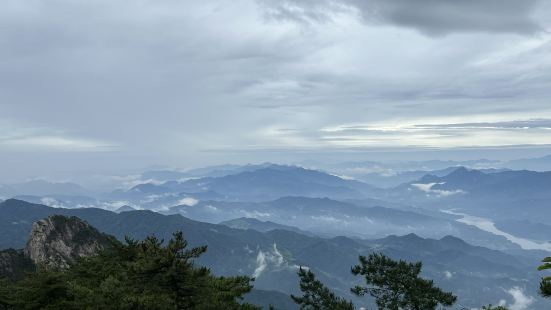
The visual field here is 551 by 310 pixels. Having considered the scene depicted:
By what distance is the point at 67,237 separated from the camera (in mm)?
195125

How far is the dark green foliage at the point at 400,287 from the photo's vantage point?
145 feet

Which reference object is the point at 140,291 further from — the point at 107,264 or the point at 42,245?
the point at 42,245

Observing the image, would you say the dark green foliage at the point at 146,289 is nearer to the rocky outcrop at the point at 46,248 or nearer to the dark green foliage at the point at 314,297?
the dark green foliage at the point at 314,297

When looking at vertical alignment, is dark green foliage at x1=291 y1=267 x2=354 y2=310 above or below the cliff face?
above

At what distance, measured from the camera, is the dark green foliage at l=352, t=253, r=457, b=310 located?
44094 millimetres

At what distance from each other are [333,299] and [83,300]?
30731mm

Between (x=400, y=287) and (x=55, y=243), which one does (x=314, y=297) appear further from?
(x=55, y=243)

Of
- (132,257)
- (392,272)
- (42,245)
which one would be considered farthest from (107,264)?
(42,245)

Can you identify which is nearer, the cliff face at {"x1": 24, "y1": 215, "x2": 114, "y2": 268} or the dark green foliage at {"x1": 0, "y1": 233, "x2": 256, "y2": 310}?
the dark green foliage at {"x1": 0, "y1": 233, "x2": 256, "y2": 310}

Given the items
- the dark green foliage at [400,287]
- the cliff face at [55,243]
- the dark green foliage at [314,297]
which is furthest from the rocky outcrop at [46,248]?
the dark green foliage at [400,287]

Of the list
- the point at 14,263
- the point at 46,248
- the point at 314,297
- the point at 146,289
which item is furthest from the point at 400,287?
the point at 46,248

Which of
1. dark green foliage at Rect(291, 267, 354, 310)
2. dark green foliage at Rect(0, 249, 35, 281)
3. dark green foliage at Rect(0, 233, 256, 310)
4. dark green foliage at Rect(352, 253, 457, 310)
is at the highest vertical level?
dark green foliage at Rect(0, 233, 256, 310)

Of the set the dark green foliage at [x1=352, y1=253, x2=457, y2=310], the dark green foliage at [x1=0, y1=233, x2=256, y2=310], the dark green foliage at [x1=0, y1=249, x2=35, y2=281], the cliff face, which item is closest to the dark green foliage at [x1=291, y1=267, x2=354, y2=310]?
the dark green foliage at [x1=352, y1=253, x2=457, y2=310]

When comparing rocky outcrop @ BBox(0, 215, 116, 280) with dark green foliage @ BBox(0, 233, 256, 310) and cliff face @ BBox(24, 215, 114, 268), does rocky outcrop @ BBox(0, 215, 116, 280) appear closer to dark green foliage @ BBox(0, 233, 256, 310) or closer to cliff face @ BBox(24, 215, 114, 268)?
cliff face @ BBox(24, 215, 114, 268)
